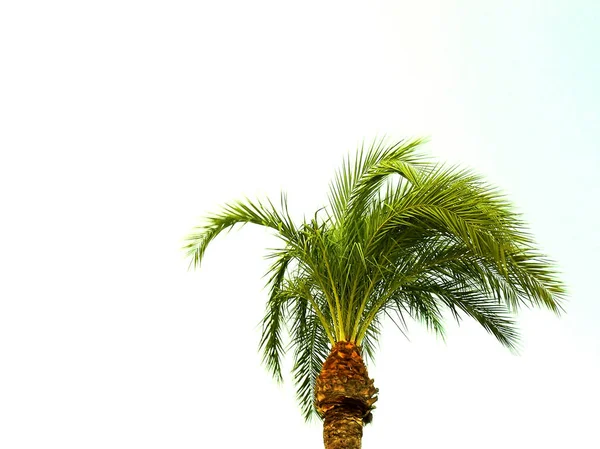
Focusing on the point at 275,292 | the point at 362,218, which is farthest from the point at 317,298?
the point at 362,218

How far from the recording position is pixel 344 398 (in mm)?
9836

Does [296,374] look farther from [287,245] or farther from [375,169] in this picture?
[375,169]

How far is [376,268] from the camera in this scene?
1053cm

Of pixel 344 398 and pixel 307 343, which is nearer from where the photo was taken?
pixel 344 398

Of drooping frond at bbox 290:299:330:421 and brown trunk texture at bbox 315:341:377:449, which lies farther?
drooping frond at bbox 290:299:330:421

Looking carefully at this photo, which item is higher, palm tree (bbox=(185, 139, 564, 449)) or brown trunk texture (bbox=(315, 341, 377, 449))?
palm tree (bbox=(185, 139, 564, 449))

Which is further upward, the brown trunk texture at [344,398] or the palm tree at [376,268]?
the palm tree at [376,268]

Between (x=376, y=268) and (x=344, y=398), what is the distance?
6.16ft

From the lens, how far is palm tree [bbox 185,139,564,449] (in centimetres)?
972

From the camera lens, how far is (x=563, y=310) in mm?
9891

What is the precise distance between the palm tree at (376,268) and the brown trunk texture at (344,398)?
0.01 metres

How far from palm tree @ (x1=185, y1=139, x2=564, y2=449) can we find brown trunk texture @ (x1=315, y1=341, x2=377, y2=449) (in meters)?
0.01

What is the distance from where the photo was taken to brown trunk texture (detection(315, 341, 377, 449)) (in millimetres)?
9734

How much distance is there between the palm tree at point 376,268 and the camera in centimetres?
972
